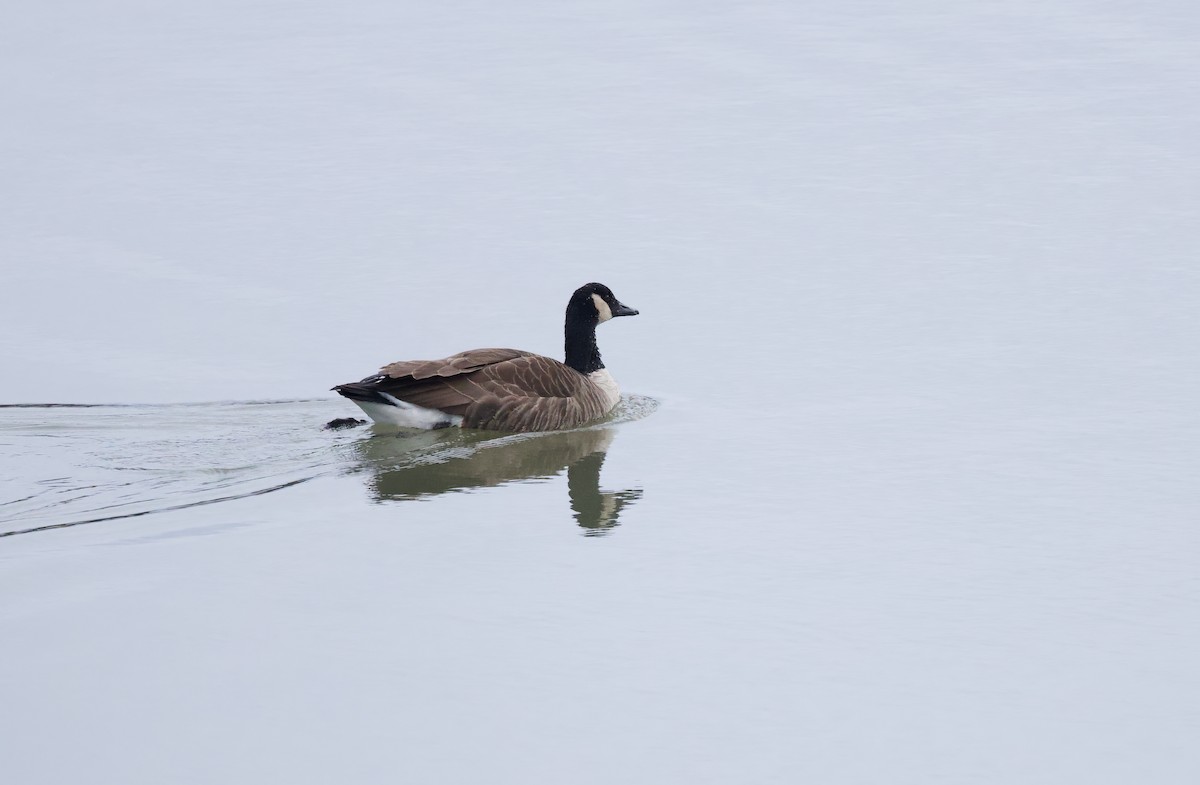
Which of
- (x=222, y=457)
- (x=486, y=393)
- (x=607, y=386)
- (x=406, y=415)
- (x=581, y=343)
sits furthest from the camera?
(x=581, y=343)

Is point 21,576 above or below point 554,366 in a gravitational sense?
below

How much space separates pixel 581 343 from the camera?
52.5ft

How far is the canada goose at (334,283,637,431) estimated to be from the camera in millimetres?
14094

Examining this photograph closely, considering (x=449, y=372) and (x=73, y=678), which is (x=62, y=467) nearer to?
(x=449, y=372)

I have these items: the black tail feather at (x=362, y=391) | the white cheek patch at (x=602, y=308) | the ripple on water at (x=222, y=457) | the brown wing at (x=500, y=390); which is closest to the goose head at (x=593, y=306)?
the white cheek patch at (x=602, y=308)

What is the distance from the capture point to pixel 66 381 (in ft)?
49.6

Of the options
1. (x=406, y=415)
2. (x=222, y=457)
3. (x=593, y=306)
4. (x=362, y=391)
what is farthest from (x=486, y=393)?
(x=222, y=457)

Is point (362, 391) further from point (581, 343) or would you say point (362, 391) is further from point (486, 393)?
point (581, 343)

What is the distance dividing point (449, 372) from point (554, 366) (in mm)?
1167

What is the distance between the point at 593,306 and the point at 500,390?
6.02 ft

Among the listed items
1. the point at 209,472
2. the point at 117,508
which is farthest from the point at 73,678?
the point at 209,472

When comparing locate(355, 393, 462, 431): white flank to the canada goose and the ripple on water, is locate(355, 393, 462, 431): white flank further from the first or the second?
the ripple on water

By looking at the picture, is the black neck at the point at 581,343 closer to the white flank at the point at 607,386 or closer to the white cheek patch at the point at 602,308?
the white cheek patch at the point at 602,308

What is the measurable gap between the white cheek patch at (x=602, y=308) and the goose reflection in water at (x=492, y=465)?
5.60 ft
